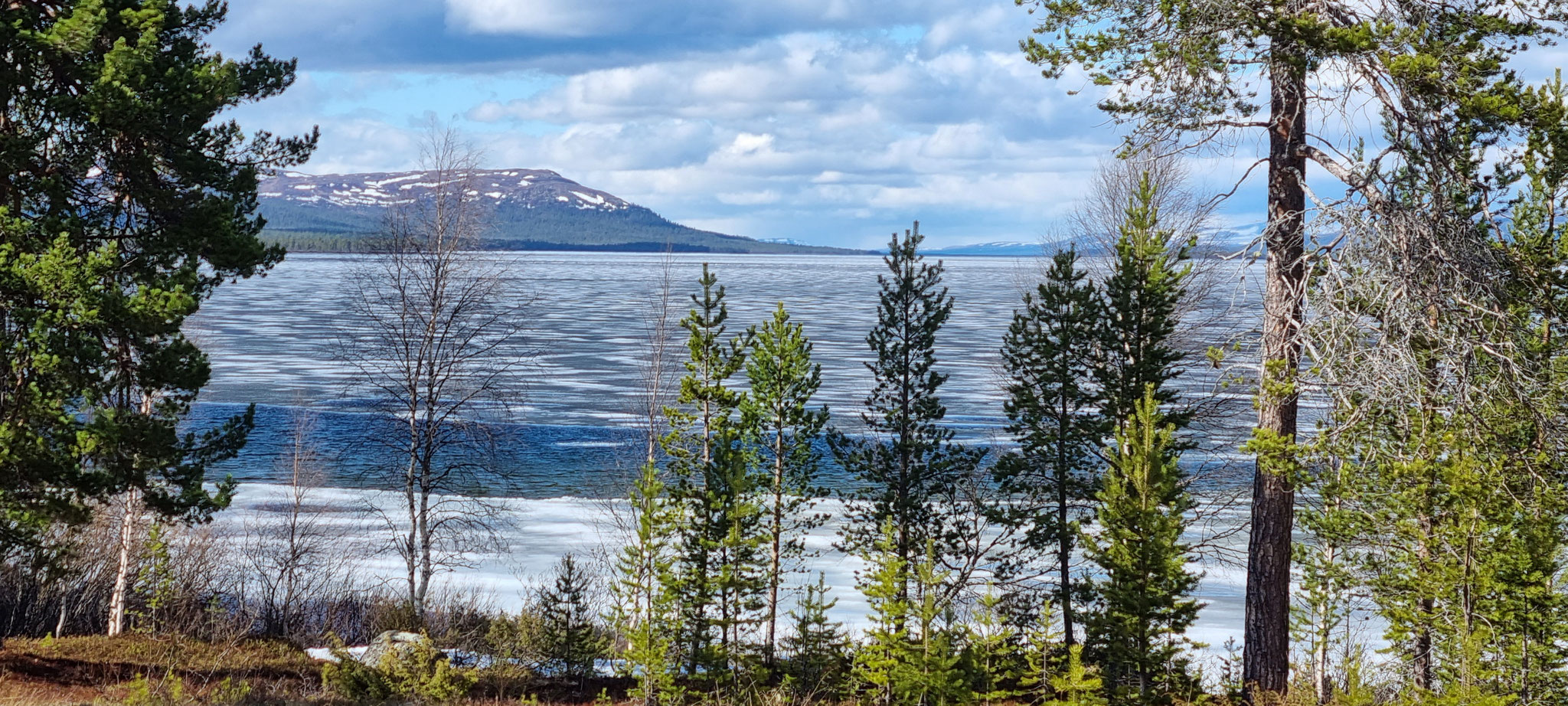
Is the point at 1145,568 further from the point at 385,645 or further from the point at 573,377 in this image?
the point at 573,377

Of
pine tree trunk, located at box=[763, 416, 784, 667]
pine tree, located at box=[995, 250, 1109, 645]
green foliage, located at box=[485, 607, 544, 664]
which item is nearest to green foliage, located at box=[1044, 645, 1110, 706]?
pine tree, located at box=[995, 250, 1109, 645]

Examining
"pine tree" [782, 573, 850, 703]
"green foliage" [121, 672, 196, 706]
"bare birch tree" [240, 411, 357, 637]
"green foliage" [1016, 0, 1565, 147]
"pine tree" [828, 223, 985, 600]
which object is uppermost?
"green foliage" [1016, 0, 1565, 147]

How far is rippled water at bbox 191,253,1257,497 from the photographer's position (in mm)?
37062

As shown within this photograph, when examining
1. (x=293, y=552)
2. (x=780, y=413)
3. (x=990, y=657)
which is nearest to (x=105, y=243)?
(x=780, y=413)

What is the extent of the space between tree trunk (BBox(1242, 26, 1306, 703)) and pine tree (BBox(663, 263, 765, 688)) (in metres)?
7.56

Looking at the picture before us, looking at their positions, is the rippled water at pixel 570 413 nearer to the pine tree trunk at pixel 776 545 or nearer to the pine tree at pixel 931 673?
the pine tree at pixel 931 673

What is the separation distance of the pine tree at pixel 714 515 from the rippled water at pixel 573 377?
541 centimetres

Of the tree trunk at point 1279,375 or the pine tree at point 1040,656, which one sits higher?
the tree trunk at point 1279,375

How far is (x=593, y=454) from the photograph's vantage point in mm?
40875

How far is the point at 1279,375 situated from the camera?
10.7 meters

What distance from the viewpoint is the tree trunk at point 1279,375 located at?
1049 centimetres

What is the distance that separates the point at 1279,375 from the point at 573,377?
4985cm

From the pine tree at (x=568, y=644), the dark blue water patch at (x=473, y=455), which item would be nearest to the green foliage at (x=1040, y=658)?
the pine tree at (x=568, y=644)

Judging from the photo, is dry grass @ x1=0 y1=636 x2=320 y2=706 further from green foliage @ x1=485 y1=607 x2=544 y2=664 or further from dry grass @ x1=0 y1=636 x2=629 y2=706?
green foliage @ x1=485 y1=607 x2=544 y2=664
